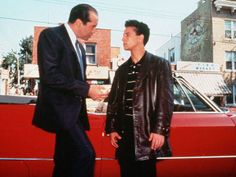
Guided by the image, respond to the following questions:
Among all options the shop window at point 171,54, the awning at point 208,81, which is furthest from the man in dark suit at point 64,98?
the shop window at point 171,54

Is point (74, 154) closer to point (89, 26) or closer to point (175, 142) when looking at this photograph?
point (89, 26)

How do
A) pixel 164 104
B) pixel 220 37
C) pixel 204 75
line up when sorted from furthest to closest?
pixel 220 37 < pixel 204 75 < pixel 164 104

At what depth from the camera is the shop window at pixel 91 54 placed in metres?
22.7

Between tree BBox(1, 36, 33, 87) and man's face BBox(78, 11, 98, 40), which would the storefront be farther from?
man's face BBox(78, 11, 98, 40)

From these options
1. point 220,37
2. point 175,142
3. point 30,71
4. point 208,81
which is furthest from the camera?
point 220,37

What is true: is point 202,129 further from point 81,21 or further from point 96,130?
point 81,21

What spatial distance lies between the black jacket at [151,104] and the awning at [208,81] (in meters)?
22.3

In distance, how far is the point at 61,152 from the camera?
2.58 m

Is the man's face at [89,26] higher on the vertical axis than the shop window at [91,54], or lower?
Answer: lower

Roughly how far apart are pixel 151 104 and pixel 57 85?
2.70 feet

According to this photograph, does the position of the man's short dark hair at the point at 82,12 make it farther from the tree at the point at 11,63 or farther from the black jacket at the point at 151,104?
the tree at the point at 11,63

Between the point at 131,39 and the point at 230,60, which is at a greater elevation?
the point at 230,60

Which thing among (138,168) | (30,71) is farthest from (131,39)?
(30,71)

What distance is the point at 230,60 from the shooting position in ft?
88.9
